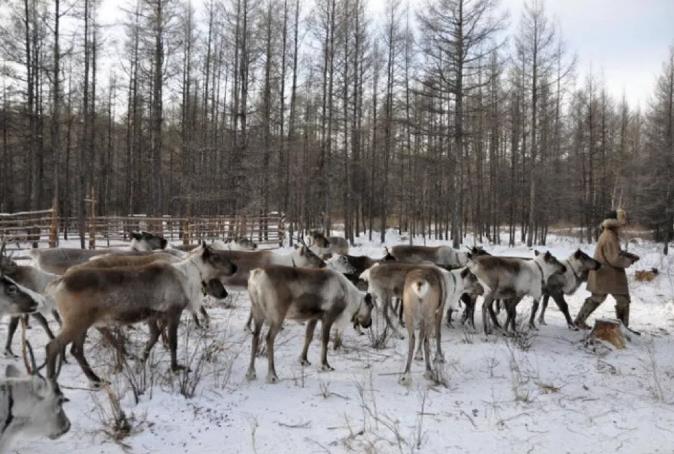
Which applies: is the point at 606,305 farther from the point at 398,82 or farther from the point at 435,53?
the point at 398,82

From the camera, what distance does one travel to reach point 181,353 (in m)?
6.25

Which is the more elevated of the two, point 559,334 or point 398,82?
point 398,82

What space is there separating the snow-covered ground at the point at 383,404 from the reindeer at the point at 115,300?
14.1 inches

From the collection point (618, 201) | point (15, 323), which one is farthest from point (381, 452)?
point (618, 201)

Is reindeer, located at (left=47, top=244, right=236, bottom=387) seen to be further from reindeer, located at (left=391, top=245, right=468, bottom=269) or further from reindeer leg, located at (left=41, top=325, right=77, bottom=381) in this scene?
reindeer, located at (left=391, top=245, right=468, bottom=269)

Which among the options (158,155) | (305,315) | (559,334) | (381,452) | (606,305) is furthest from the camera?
(158,155)

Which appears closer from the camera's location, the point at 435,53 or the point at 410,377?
the point at 410,377

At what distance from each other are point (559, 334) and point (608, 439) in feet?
14.3

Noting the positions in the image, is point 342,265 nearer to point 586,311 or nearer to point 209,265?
point 209,265

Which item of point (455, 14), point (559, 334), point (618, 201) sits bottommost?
point (559, 334)

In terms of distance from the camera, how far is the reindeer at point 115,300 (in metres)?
4.86

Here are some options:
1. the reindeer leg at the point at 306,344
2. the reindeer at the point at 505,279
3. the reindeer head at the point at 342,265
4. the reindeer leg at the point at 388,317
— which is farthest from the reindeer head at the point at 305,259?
the reindeer leg at the point at 306,344

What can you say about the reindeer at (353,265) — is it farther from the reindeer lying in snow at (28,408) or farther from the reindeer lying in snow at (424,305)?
the reindeer lying in snow at (28,408)

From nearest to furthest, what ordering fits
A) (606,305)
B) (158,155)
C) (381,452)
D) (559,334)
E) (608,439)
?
(381,452) → (608,439) → (559,334) → (606,305) → (158,155)
